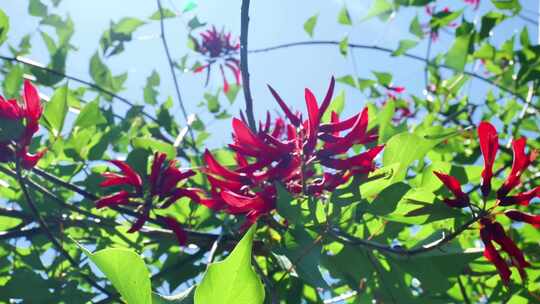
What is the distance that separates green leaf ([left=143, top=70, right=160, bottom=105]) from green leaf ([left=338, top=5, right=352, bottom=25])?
608 mm

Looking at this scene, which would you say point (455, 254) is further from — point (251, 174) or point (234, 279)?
point (234, 279)

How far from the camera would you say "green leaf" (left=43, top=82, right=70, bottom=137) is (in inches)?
36.0

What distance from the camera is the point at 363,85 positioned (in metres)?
1.75

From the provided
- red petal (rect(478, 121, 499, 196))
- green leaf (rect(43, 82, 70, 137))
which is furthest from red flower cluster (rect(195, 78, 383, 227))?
green leaf (rect(43, 82, 70, 137))

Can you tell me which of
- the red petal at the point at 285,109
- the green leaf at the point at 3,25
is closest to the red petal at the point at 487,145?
the red petal at the point at 285,109

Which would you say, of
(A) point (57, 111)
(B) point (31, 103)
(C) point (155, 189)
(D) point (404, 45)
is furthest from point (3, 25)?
(D) point (404, 45)

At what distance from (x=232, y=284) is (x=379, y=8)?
1.37 metres

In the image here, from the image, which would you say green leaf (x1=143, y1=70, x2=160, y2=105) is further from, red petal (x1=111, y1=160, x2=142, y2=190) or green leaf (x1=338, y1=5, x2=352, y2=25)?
red petal (x1=111, y1=160, x2=142, y2=190)

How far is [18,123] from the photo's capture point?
2.38ft

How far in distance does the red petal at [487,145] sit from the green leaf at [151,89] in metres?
1.31

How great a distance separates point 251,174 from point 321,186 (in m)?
0.09

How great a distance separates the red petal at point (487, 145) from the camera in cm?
58

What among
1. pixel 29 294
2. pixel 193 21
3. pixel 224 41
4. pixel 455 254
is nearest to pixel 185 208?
pixel 29 294

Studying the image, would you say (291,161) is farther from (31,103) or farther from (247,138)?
(31,103)
